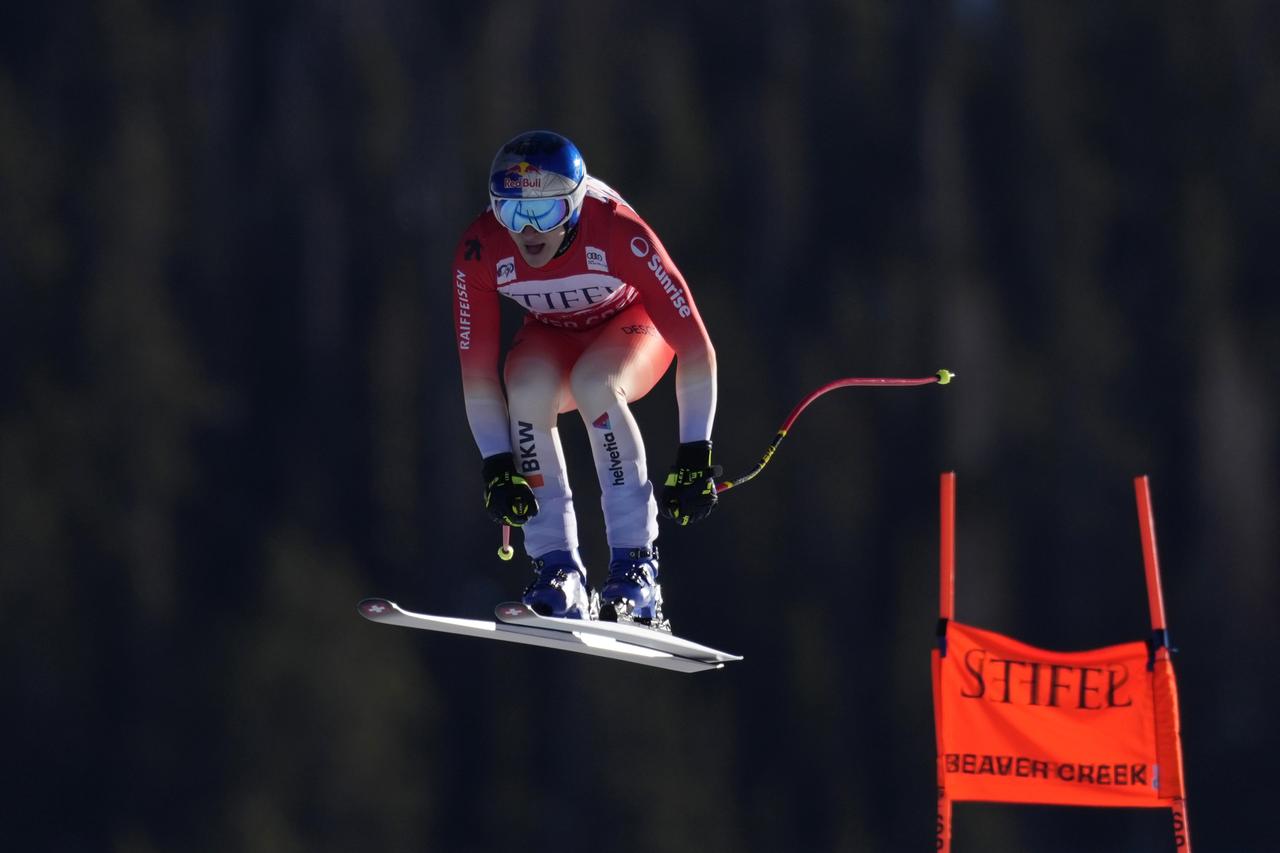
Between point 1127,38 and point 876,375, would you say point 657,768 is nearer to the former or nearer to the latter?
point 876,375

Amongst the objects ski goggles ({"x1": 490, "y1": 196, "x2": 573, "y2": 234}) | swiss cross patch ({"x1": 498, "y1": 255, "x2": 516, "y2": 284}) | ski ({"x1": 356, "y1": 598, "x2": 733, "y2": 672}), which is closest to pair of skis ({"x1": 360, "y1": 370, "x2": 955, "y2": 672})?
ski ({"x1": 356, "y1": 598, "x2": 733, "y2": 672})

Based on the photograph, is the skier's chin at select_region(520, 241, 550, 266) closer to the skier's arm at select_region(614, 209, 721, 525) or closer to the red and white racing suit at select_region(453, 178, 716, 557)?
the red and white racing suit at select_region(453, 178, 716, 557)

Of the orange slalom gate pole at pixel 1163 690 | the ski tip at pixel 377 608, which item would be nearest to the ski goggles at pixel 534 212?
the ski tip at pixel 377 608

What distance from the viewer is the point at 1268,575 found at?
10969mm

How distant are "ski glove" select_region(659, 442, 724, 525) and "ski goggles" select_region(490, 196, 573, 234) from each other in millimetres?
877

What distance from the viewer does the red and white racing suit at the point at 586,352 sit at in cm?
662

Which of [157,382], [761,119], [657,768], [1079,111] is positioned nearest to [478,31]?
[761,119]

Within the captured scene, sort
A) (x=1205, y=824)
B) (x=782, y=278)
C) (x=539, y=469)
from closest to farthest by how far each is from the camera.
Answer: (x=539, y=469) → (x=1205, y=824) → (x=782, y=278)

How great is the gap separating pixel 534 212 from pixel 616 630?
136 centimetres

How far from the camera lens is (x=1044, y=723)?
7.93 meters

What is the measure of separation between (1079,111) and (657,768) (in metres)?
4.28

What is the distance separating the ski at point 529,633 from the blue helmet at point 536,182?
4.10 feet

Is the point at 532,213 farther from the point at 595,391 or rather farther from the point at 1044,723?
the point at 1044,723

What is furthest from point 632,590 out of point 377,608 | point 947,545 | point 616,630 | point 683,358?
point 947,545
